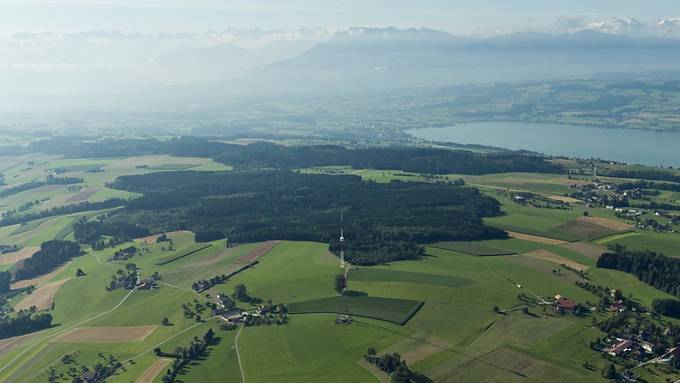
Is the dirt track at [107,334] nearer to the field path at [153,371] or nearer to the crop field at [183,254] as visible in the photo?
the field path at [153,371]

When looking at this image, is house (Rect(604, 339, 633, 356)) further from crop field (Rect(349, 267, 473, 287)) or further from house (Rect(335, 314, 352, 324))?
house (Rect(335, 314, 352, 324))

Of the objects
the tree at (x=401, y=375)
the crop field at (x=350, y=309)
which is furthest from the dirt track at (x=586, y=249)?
the tree at (x=401, y=375)

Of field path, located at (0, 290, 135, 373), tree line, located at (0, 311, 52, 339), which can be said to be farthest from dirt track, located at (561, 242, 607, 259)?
tree line, located at (0, 311, 52, 339)

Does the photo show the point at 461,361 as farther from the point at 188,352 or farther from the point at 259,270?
the point at 259,270

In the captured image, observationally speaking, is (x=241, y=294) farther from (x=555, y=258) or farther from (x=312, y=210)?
(x=312, y=210)

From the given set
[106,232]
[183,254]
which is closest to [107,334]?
[183,254]

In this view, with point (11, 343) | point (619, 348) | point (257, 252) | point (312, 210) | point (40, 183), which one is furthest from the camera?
point (40, 183)
